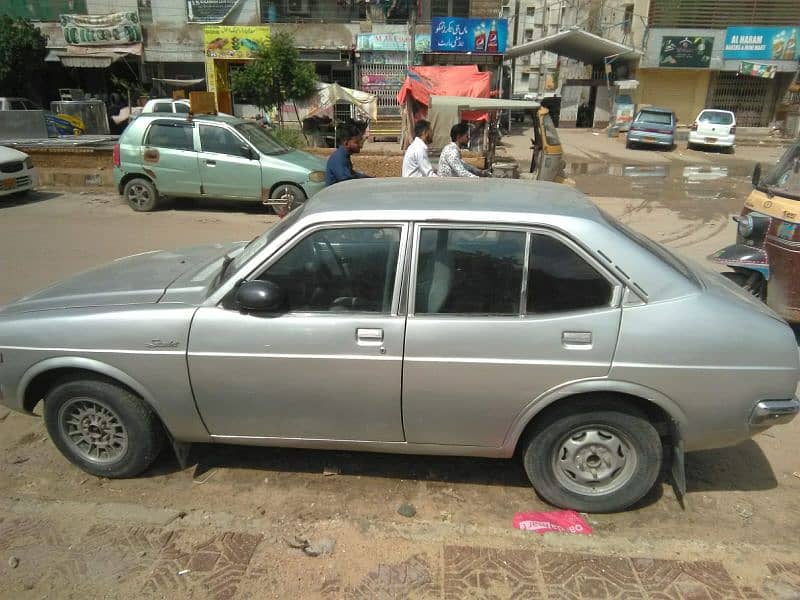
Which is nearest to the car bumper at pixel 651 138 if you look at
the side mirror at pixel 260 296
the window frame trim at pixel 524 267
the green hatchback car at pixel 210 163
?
the green hatchback car at pixel 210 163

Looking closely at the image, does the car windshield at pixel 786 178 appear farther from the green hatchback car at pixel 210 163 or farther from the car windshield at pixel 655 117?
the car windshield at pixel 655 117

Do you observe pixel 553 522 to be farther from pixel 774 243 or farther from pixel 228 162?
pixel 228 162

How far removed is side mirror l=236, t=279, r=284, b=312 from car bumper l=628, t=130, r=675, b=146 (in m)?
24.3

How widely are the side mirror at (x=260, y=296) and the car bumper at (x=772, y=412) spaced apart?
7.94 feet

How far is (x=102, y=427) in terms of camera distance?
3.21 meters

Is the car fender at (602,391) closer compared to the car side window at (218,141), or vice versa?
the car fender at (602,391)

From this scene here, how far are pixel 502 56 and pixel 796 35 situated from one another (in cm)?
1699

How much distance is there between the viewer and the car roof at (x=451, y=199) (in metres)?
2.93

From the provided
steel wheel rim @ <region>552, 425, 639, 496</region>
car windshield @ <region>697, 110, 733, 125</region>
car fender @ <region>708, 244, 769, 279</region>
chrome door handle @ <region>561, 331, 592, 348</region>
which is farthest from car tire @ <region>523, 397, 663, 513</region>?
car windshield @ <region>697, 110, 733, 125</region>

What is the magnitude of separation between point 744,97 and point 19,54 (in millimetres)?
36211

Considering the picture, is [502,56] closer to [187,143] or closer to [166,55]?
[166,55]

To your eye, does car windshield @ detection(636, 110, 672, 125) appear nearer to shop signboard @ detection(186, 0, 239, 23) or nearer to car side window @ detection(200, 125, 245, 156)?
shop signboard @ detection(186, 0, 239, 23)

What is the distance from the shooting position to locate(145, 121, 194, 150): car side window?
1031cm

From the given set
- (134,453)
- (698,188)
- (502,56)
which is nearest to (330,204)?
(134,453)
